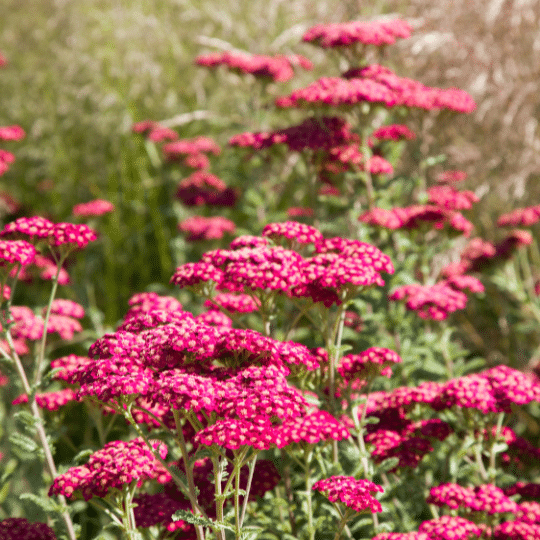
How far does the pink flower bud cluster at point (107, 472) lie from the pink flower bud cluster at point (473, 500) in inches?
46.8

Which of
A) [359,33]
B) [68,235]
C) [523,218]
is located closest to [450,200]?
[523,218]

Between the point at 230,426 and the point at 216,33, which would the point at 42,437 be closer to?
the point at 230,426

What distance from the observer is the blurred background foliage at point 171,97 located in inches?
255

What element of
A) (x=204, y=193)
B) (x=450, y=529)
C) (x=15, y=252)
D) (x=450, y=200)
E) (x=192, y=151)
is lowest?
(x=450, y=529)

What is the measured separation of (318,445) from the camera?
327 cm

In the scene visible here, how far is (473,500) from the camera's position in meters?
2.85

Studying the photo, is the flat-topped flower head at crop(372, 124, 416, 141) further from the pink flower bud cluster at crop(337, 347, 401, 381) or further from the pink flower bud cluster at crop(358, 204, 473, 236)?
the pink flower bud cluster at crop(337, 347, 401, 381)

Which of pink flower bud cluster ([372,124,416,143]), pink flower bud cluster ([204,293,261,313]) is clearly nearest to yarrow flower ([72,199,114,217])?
pink flower bud cluster ([372,124,416,143])

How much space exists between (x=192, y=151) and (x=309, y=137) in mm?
2136

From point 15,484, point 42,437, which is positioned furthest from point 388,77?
point 15,484

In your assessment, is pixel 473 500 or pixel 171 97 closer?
pixel 473 500

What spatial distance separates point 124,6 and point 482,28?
471 centimetres

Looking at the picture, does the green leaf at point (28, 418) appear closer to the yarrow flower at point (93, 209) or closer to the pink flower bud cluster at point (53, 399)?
the pink flower bud cluster at point (53, 399)

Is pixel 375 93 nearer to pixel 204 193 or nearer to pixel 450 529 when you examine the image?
pixel 204 193
